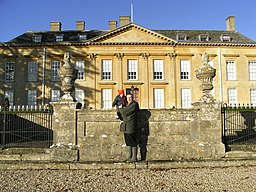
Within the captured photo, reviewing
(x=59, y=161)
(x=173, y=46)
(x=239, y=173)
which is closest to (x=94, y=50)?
(x=173, y=46)

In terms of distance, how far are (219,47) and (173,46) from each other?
620cm

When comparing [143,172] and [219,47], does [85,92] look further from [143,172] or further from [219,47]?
[143,172]

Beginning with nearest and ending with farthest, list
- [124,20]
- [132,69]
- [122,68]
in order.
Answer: [122,68], [132,69], [124,20]

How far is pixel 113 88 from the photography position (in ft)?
103

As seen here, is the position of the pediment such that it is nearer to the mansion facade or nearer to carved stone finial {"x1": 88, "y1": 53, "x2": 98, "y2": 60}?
the mansion facade

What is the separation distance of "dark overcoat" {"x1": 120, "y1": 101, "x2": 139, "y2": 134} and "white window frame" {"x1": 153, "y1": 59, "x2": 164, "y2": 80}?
25.1m

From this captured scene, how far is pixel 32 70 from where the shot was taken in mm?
31891

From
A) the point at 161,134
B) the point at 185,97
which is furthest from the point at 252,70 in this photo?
the point at 161,134

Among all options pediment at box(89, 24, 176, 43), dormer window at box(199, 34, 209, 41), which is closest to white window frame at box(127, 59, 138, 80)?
pediment at box(89, 24, 176, 43)

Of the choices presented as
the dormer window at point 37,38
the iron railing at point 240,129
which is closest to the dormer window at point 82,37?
the dormer window at point 37,38

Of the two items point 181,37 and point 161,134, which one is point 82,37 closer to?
point 181,37

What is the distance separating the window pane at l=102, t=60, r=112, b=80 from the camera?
31.8m

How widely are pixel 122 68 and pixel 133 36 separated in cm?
451

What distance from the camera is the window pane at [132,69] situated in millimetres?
31953
